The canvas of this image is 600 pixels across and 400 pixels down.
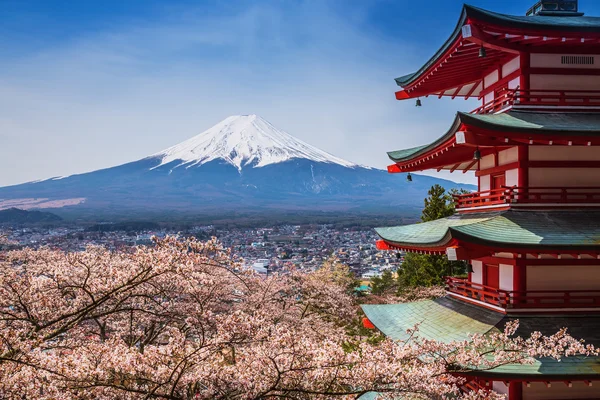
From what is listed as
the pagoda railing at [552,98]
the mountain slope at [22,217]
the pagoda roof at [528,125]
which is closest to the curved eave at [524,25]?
the pagoda railing at [552,98]

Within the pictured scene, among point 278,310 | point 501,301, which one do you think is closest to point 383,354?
point 501,301

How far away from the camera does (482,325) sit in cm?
716

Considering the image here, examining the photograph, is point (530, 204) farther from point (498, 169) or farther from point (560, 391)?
point (560, 391)

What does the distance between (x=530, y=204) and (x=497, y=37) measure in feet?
9.15

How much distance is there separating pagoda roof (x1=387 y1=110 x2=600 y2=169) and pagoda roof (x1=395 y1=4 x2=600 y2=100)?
3.76 ft

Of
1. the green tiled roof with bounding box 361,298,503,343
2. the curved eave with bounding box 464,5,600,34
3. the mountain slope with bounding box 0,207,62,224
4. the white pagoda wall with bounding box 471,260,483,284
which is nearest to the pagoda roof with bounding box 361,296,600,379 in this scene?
the green tiled roof with bounding box 361,298,503,343

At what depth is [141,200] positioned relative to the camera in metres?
105

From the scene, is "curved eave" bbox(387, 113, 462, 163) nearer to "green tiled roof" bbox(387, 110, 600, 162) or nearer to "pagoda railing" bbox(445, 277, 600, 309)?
"green tiled roof" bbox(387, 110, 600, 162)

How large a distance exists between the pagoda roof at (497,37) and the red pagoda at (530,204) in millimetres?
19

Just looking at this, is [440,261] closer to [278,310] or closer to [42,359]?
[278,310]

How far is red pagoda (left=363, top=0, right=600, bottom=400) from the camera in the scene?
671cm

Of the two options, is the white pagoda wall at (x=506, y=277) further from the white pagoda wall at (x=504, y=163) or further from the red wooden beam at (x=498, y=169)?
the red wooden beam at (x=498, y=169)

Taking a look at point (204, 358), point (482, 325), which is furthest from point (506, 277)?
point (204, 358)

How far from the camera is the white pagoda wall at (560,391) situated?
691cm
